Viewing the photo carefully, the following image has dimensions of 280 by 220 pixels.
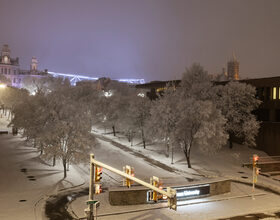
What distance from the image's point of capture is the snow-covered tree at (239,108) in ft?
166

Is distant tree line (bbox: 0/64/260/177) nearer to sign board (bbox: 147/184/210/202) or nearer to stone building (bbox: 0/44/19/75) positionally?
sign board (bbox: 147/184/210/202)

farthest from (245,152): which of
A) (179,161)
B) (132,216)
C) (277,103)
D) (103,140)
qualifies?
(132,216)

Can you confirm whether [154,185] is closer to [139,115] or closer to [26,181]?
[26,181]

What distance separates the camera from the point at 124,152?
49812 mm

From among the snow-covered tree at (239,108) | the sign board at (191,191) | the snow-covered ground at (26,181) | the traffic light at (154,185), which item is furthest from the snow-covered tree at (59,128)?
the snow-covered tree at (239,108)

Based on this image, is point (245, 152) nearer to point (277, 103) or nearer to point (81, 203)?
point (277, 103)

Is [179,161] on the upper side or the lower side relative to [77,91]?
lower

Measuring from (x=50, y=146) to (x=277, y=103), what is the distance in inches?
1529

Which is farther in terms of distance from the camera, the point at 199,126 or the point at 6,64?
the point at 6,64

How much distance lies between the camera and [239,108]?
51250 millimetres

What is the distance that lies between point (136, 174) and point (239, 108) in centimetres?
2434

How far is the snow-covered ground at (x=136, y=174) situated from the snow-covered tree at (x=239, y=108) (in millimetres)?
3818

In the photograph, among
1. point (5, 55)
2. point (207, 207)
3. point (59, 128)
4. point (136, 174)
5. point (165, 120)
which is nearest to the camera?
point (207, 207)

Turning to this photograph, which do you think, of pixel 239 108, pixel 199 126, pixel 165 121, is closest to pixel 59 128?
pixel 165 121
